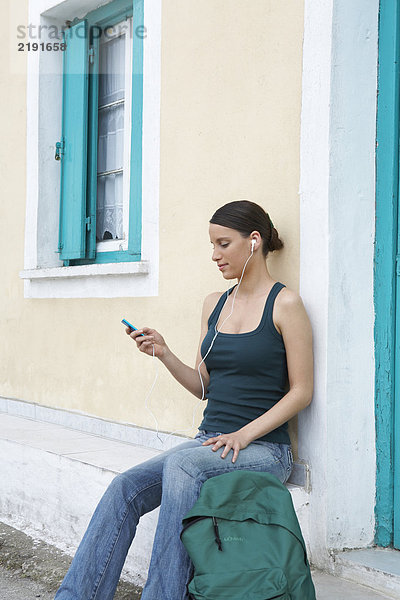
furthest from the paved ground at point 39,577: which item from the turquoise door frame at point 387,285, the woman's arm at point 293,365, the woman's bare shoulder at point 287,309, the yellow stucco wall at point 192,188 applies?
the woman's bare shoulder at point 287,309

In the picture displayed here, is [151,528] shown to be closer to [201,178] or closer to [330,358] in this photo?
[330,358]

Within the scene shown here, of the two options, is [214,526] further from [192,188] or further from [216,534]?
[192,188]

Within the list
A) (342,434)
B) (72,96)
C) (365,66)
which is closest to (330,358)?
(342,434)

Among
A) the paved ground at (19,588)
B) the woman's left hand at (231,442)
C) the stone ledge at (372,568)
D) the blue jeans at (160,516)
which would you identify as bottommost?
the paved ground at (19,588)

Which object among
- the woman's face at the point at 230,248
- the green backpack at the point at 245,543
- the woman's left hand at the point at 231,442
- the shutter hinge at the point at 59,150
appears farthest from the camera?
Answer: the shutter hinge at the point at 59,150

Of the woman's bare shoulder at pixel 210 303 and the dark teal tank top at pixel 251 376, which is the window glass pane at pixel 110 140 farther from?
the dark teal tank top at pixel 251 376

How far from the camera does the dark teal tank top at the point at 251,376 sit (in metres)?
2.80

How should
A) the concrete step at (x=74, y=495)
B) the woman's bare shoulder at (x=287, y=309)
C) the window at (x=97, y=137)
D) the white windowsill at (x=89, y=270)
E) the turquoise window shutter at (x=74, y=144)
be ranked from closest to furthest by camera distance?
1. the concrete step at (x=74, y=495)
2. the woman's bare shoulder at (x=287, y=309)
3. the white windowsill at (x=89, y=270)
4. the window at (x=97, y=137)
5. the turquoise window shutter at (x=74, y=144)

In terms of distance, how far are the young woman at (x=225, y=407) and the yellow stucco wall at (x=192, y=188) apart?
0.24 meters

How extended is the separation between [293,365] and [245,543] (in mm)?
763

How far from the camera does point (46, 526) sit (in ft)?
12.3

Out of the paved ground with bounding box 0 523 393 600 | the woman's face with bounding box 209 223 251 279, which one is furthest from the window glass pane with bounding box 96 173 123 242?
the paved ground with bounding box 0 523 393 600

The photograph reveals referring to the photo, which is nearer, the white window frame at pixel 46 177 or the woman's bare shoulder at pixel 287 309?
the woman's bare shoulder at pixel 287 309

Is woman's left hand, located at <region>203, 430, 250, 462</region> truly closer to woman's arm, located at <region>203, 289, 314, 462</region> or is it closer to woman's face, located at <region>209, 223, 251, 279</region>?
woman's arm, located at <region>203, 289, 314, 462</region>
